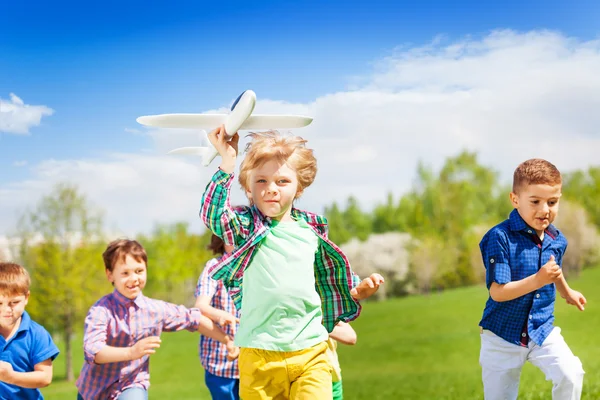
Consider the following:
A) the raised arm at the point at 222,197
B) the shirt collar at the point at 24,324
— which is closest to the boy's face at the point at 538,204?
the raised arm at the point at 222,197

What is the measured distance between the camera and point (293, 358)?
10.9 feet

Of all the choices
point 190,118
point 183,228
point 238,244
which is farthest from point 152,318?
point 183,228

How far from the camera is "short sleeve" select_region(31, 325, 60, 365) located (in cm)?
435

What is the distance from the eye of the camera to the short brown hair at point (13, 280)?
4.39 metres

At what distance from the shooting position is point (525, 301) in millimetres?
4367

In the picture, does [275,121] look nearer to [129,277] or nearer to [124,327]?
[129,277]

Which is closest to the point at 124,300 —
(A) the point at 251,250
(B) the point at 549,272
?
(A) the point at 251,250

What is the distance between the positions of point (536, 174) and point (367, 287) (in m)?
1.54

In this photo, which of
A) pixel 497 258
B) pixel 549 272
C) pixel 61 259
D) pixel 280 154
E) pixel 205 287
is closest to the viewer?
pixel 280 154

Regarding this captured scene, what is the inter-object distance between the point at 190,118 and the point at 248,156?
1.18 ft

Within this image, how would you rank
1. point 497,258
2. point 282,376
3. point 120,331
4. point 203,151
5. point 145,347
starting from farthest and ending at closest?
point 120,331 < point 497,258 < point 145,347 < point 203,151 < point 282,376

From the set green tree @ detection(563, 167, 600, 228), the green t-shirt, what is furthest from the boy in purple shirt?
green tree @ detection(563, 167, 600, 228)

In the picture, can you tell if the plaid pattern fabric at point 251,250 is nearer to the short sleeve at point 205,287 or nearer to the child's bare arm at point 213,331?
the child's bare arm at point 213,331

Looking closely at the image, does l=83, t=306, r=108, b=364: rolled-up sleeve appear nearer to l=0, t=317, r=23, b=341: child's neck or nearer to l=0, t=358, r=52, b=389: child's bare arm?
l=0, t=358, r=52, b=389: child's bare arm
